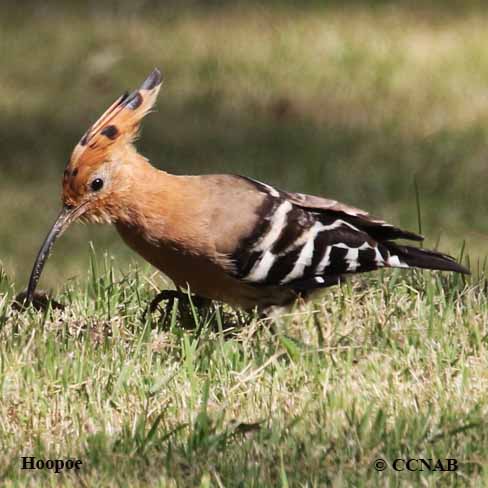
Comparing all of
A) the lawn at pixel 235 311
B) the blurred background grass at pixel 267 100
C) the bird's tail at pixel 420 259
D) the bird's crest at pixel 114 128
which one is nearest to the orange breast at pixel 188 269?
the lawn at pixel 235 311

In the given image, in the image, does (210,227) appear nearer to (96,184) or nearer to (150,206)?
(150,206)

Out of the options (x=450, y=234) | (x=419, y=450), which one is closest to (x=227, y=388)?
(x=419, y=450)

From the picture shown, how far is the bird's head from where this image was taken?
4746mm

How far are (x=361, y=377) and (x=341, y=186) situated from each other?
2987 mm

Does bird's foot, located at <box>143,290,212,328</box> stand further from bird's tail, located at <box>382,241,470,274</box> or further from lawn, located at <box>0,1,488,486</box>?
bird's tail, located at <box>382,241,470,274</box>

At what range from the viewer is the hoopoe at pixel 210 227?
4773mm

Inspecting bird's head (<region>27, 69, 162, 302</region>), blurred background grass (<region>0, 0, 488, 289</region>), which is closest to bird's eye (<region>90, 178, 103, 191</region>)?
bird's head (<region>27, 69, 162, 302</region>)

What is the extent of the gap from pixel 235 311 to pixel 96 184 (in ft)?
2.64

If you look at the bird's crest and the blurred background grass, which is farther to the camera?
the blurred background grass

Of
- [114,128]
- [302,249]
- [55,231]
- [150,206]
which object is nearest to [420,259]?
[302,249]

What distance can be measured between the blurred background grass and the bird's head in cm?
150

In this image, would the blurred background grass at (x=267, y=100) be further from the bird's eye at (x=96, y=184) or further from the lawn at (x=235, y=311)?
the bird's eye at (x=96, y=184)

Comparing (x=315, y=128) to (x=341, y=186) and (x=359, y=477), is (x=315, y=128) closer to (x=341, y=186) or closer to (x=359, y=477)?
(x=341, y=186)

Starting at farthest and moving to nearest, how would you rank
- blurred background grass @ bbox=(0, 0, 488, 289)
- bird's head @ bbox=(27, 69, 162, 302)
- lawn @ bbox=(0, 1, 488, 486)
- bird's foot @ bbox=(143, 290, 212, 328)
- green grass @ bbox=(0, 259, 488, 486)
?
blurred background grass @ bbox=(0, 0, 488, 289) < bird's foot @ bbox=(143, 290, 212, 328) < bird's head @ bbox=(27, 69, 162, 302) < lawn @ bbox=(0, 1, 488, 486) < green grass @ bbox=(0, 259, 488, 486)
